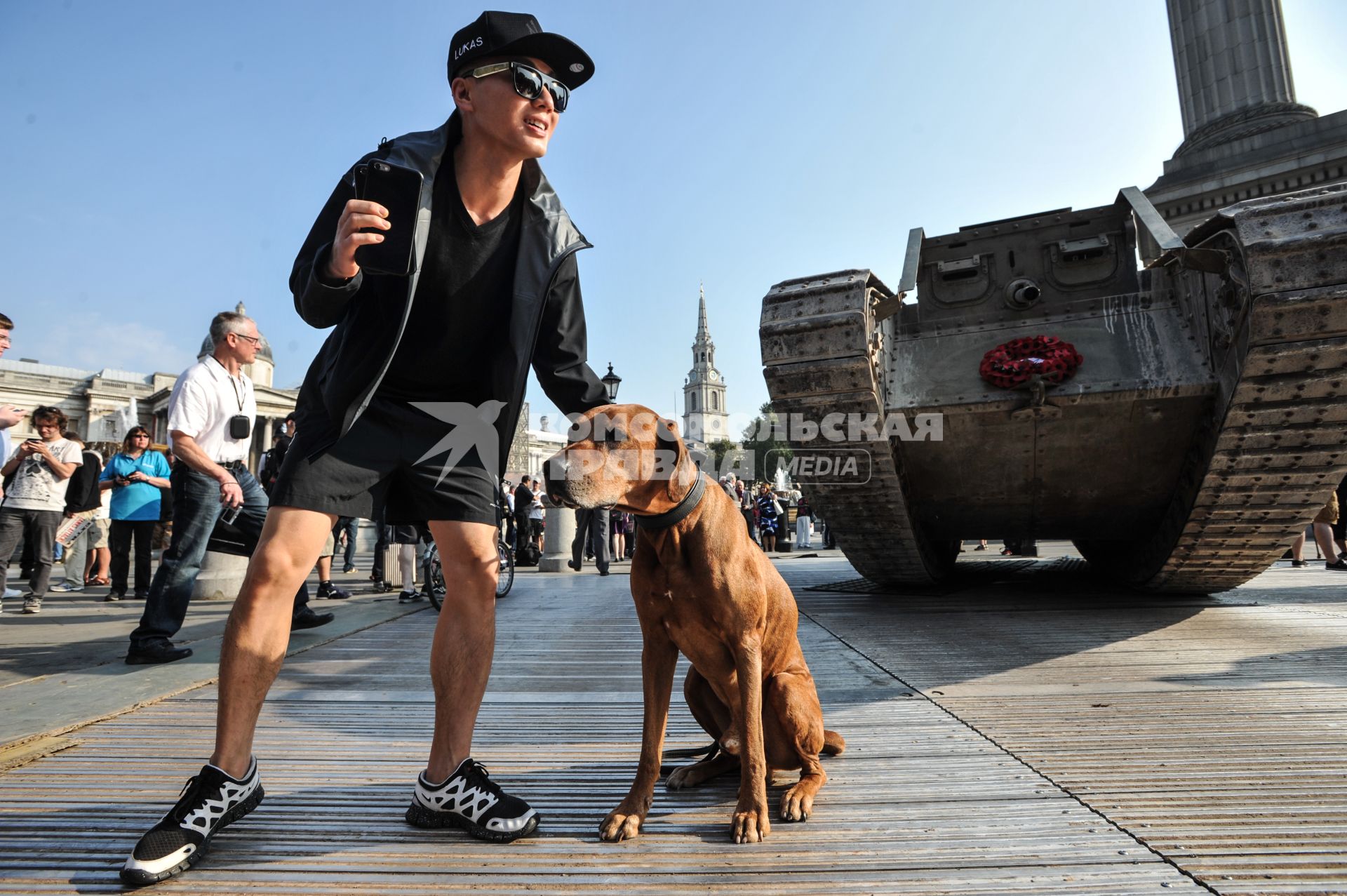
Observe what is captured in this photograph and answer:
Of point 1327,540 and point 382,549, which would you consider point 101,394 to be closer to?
point 382,549

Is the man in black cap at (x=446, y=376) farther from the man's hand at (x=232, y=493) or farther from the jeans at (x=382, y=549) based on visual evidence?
the jeans at (x=382, y=549)

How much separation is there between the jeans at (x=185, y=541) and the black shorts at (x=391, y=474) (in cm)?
244

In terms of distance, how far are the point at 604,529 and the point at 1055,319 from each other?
652 cm

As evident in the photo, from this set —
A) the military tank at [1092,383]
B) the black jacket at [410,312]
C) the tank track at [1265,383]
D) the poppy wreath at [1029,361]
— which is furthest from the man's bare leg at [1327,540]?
the black jacket at [410,312]

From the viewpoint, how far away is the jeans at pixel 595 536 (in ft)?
34.5

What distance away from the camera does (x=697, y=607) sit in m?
1.90

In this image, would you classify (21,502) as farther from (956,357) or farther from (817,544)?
(817,544)

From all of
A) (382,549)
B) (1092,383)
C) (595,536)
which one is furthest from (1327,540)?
(382,549)

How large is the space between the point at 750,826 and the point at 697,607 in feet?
1.68

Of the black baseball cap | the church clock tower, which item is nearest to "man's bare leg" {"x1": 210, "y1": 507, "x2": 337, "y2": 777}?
the black baseball cap

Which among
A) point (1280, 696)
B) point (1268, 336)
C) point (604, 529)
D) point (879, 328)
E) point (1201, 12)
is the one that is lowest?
point (1280, 696)

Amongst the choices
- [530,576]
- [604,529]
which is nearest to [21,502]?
[530,576]

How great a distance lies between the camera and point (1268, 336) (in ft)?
13.0

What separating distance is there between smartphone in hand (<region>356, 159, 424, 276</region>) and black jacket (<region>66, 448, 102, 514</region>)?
8.04 m
